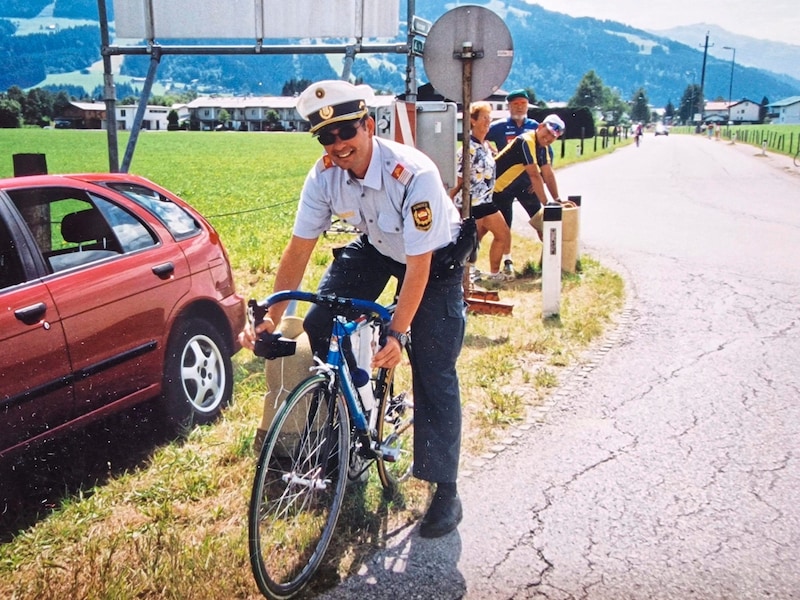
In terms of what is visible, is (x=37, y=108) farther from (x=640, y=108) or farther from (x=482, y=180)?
(x=640, y=108)

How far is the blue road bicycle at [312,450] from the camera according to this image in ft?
9.46

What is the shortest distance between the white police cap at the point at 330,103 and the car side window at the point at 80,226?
1994 millimetres

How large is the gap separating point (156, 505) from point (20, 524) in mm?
623

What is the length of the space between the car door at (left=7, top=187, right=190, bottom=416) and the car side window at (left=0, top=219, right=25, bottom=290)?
0.15 m

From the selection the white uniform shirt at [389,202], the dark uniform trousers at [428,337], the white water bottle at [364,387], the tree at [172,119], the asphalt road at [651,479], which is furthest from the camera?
the tree at [172,119]

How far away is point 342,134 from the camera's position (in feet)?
9.73

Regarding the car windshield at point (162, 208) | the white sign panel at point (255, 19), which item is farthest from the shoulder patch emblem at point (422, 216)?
the white sign panel at point (255, 19)

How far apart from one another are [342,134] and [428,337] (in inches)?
39.3

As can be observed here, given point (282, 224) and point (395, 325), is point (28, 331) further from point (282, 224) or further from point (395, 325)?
point (282, 224)

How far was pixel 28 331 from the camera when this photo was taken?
3707 millimetres

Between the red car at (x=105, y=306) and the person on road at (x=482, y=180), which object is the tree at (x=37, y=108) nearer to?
the person on road at (x=482, y=180)

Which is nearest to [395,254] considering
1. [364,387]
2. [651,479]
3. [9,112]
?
[364,387]

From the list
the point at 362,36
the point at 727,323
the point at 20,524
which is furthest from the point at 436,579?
the point at 362,36

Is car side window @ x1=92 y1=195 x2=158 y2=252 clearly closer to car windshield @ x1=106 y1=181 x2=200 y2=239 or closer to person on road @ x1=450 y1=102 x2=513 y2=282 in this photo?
car windshield @ x1=106 y1=181 x2=200 y2=239
